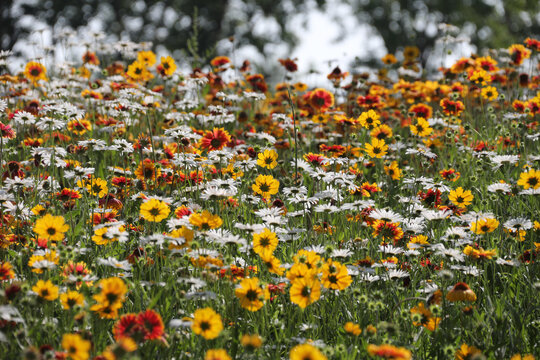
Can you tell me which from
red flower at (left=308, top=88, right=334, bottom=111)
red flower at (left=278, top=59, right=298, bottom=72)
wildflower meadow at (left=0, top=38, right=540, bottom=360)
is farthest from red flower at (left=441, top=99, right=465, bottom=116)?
red flower at (left=278, top=59, right=298, bottom=72)

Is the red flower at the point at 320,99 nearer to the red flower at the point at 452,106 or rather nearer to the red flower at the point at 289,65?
the red flower at the point at 289,65

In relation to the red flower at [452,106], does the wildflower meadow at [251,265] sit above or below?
below

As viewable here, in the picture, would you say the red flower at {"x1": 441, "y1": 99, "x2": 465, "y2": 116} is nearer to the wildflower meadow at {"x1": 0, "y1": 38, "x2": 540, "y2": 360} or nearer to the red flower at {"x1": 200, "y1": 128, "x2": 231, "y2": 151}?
Result: the wildflower meadow at {"x1": 0, "y1": 38, "x2": 540, "y2": 360}

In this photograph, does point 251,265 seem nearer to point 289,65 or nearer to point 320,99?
point 320,99

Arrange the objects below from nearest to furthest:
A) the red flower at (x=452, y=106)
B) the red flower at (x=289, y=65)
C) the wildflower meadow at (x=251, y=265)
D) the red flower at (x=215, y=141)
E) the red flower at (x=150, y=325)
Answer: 1. the red flower at (x=150, y=325)
2. the wildflower meadow at (x=251, y=265)
3. the red flower at (x=215, y=141)
4. the red flower at (x=452, y=106)
5. the red flower at (x=289, y=65)

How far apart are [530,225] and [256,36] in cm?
2307

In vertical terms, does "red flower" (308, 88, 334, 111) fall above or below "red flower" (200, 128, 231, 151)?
above

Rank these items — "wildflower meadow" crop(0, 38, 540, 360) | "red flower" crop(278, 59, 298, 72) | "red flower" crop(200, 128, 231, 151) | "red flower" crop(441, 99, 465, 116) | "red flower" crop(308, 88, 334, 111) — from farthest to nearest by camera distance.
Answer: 1. "red flower" crop(278, 59, 298, 72)
2. "red flower" crop(308, 88, 334, 111)
3. "red flower" crop(441, 99, 465, 116)
4. "red flower" crop(200, 128, 231, 151)
5. "wildflower meadow" crop(0, 38, 540, 360)

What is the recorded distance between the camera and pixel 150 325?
188cm

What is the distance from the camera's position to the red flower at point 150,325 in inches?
73.0

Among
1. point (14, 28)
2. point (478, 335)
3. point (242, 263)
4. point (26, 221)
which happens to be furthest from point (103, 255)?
point (14, 28)

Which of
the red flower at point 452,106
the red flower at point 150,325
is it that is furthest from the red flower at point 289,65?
the red flower at point 150,325

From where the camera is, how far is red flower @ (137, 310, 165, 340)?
1853 mm

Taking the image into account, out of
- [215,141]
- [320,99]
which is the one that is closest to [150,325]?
[215,141]
